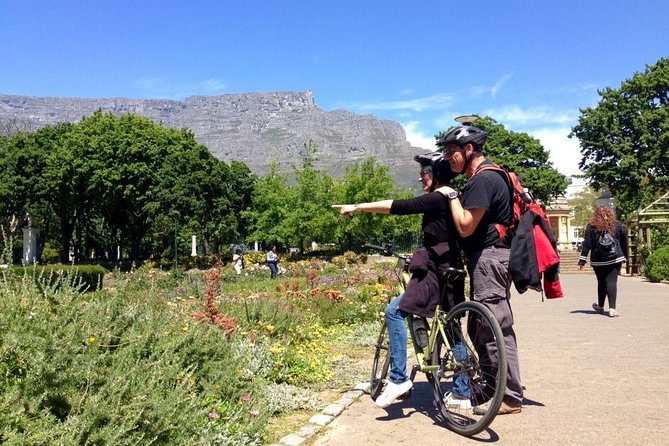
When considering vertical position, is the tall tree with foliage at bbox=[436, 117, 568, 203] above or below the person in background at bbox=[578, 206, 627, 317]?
above

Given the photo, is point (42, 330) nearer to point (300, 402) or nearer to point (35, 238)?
point (300, 402)

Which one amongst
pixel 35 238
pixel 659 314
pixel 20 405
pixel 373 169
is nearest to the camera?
pixel 20 405

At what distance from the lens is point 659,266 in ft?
62.4

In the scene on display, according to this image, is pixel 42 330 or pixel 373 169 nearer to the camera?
pixel 42 330

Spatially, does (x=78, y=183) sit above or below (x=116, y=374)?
above

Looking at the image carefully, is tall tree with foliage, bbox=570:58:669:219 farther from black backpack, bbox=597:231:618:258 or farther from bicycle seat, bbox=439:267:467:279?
bicycle seat, bbox=439:267:467:279

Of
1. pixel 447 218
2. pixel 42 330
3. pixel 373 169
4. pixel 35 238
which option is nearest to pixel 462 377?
pixel 447 218

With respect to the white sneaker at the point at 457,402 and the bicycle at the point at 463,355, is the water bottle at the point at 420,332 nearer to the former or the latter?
the bicycle at the point at 463,355

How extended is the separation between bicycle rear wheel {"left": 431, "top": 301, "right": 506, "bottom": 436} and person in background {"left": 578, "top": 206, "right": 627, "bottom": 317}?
6.77 metres

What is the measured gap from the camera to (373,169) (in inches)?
1646

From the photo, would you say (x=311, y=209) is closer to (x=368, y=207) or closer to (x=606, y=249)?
(x=606, y=249)

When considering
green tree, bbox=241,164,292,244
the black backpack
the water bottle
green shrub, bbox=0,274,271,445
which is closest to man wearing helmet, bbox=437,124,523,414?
the water bottle

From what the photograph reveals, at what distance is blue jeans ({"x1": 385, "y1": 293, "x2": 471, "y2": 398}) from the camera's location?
420 cm

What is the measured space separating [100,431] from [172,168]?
40932 millimetres
